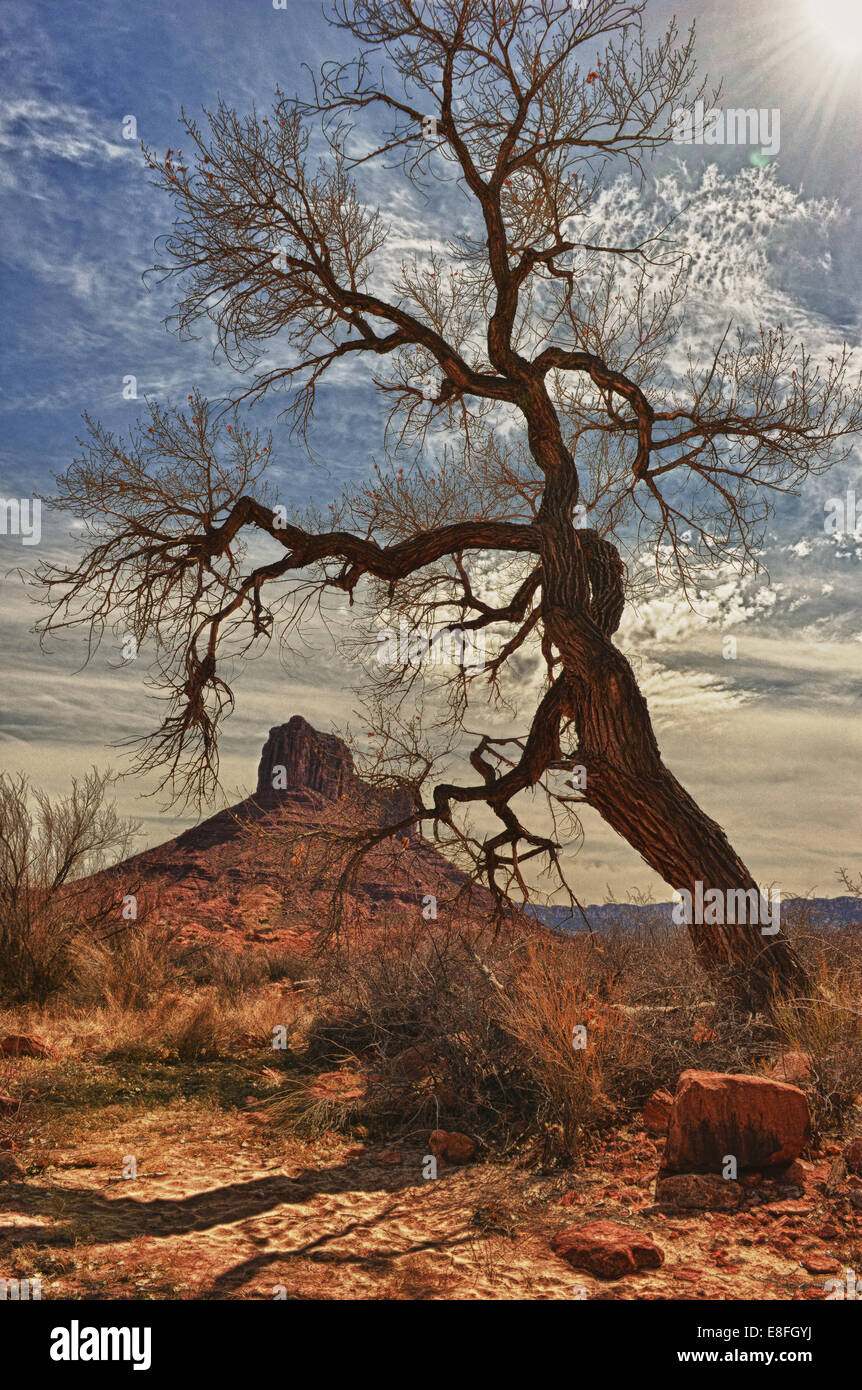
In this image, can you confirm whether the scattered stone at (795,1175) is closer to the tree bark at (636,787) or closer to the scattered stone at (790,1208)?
the scattered stone at (790,1208)

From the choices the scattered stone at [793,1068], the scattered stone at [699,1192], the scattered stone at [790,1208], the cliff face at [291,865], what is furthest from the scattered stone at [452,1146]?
the cliff face at [291,865]

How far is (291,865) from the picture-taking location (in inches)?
362

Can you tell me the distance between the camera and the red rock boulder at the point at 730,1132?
5707mm

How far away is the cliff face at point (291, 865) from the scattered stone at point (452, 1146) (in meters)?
2.92

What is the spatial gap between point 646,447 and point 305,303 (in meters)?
3.85

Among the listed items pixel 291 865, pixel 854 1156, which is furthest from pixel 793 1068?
pixel 291 865

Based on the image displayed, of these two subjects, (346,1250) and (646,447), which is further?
(646,447)

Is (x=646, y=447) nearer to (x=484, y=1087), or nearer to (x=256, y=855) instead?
(x=256, y=855)

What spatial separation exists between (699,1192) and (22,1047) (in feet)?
22.3

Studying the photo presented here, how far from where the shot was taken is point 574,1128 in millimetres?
6242

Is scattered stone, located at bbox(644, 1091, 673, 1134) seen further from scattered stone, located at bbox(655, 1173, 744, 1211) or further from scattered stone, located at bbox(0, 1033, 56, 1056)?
scattered stone, located at bbox(0, 1033, 56, 1056)

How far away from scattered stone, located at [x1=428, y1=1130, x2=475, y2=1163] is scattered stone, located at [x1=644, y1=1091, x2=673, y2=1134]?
1.18 m

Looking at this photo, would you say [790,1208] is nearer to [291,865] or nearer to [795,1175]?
[795,1175]

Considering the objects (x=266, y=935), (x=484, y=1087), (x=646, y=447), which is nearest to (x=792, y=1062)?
(x=484, y=1087)
